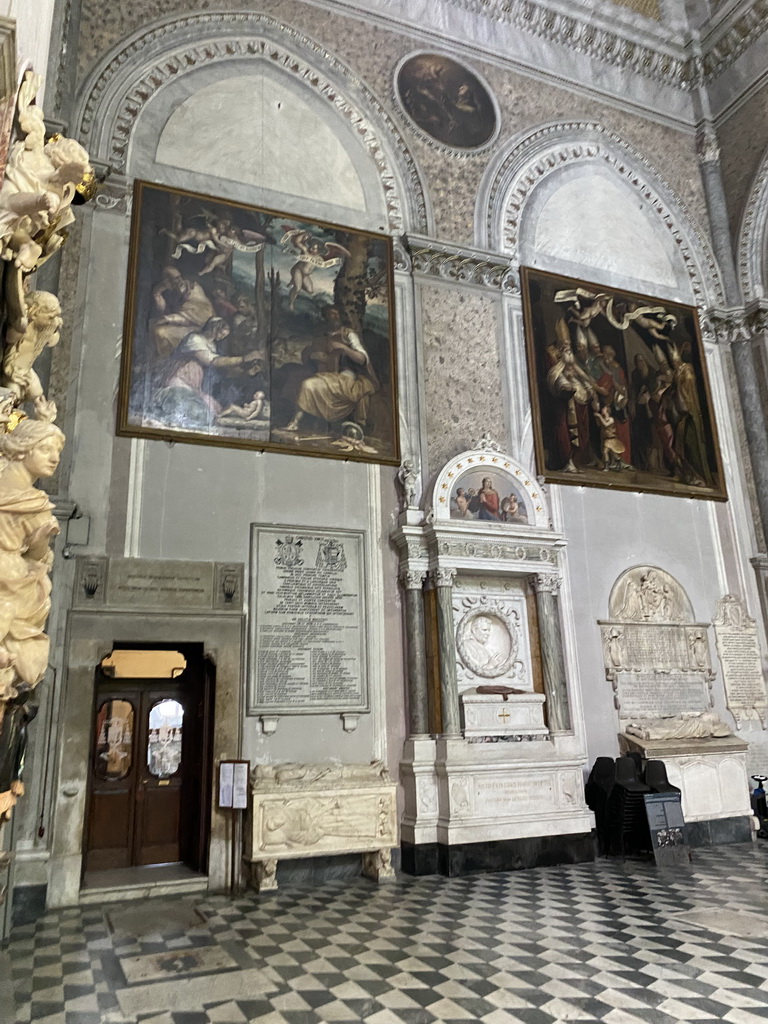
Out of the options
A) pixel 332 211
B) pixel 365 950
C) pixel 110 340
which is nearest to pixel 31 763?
pixel 365 950

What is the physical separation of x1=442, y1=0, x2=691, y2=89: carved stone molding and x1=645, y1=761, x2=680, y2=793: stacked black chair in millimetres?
10838

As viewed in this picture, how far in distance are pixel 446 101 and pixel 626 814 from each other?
31.7 feet

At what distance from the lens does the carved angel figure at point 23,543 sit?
3357 millimetres

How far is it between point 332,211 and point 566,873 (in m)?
8.18

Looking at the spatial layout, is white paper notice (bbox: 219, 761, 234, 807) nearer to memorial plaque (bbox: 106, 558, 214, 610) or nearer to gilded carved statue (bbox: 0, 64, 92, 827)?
memorial plaque (bbox: 106, 558, 214, 610)

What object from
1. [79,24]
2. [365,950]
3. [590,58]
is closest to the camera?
[365,950]

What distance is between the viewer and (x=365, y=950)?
5305mm

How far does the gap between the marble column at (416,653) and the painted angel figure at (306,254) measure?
360cm

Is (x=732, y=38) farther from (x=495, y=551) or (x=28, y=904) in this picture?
(x=28, y=904)

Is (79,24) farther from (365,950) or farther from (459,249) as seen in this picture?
(365,950)

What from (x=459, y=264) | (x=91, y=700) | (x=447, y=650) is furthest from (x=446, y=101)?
(x=91, y=700)

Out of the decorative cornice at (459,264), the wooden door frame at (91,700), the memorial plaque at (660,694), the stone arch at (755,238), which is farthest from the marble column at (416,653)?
the stone arch at (755,238)

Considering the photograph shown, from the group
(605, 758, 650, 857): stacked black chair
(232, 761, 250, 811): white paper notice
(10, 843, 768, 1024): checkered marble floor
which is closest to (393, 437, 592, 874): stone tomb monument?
(605, 758, 650, 857): stacked black chair

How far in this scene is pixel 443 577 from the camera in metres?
8.73
